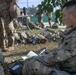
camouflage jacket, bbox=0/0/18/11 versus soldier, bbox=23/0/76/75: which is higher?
camouflage jacket, bbox=0/0/18/11

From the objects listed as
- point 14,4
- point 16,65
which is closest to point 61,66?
point 16,65

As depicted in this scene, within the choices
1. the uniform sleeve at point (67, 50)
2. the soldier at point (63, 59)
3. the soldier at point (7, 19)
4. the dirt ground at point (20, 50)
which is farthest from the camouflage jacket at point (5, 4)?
the uniform sleeve at point (67, 50)

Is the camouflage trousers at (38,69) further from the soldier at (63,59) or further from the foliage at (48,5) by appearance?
the foliage at (48,5)

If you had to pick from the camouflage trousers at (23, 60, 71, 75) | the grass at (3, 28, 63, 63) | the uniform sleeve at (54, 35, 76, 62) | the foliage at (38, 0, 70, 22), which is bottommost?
the grass at (3, 28, 63, 63)

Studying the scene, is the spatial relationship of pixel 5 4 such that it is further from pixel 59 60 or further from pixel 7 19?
pixel 59 60

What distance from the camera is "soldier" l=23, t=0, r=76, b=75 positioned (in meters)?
3.13

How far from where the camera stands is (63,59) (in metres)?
3.14

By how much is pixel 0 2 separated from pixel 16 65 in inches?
144

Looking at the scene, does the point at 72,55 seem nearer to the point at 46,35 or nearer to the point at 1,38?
the point at 1,38

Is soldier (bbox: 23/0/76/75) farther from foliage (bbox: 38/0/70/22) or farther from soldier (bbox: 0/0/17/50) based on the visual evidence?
soldier (bbox: 0/0/17/50)

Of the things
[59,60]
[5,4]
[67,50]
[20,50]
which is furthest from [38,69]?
[20,50]

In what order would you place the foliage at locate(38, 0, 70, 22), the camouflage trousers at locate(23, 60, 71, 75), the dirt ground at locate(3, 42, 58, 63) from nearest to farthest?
the camouflage trousers at locate(23, 60, 71, 75)
the foliage at locate(38, 0, 70, 22)
the dirt ground at locate(3, 42, 58, 63)

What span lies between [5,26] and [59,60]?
16.3 feet

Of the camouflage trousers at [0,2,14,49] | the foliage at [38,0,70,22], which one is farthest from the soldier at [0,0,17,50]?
the foliage at [38,0,70,22]
